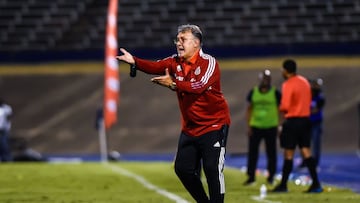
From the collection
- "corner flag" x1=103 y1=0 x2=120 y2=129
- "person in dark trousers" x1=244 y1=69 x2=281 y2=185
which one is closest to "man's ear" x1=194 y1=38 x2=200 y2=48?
"person in dark trousers" x1=244 y1=69 x2=281 y2=185

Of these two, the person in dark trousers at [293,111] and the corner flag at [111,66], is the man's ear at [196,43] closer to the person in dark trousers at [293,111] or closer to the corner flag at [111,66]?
the person in dark trousers at [293,111]

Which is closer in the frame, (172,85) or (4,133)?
(172,85)

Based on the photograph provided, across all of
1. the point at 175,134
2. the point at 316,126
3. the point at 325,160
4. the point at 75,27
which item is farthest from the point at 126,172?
the point at 75,27

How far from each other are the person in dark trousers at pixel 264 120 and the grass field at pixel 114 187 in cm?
60

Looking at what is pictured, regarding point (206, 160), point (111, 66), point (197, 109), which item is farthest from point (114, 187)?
point (111, 66)

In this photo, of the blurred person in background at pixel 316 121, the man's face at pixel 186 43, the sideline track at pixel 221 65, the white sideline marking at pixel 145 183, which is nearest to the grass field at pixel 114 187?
the white sideline marking at pixel 145 183

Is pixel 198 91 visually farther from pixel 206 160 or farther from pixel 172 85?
pixel 206 160

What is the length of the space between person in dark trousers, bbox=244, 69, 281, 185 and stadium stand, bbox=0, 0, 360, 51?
613 inches

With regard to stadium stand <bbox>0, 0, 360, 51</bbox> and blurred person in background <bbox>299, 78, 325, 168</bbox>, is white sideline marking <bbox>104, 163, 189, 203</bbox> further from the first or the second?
stadium stand <bbox>0, 0, 360, 51</bbox>

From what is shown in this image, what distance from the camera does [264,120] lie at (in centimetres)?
2098

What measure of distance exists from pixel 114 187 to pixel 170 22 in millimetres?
18359

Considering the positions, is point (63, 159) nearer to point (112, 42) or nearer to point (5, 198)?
point (112, 42)

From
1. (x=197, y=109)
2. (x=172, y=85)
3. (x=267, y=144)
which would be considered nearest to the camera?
(x=172, y=85)

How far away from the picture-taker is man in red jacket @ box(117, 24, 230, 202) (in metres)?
11.6
